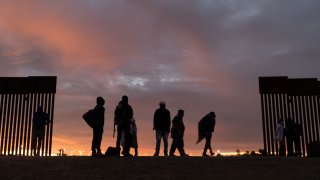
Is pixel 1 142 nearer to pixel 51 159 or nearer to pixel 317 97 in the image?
pixel 51 159

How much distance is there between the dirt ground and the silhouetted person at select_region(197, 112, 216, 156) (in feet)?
9.10

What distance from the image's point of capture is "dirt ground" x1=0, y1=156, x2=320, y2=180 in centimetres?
940

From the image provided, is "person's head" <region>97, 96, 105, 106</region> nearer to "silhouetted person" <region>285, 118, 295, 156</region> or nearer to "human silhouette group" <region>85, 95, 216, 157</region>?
"human silhouette group" <region>85, 95, 216, 157</region>

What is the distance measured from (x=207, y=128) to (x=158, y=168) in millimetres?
4437

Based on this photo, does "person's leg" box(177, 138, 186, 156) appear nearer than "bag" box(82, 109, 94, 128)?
No

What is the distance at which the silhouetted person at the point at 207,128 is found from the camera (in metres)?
14.1

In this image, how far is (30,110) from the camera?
1908 cm

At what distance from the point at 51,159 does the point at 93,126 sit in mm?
1384

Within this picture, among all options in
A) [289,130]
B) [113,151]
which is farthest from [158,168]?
[289,130]

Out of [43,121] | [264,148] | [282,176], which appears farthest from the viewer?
[264,148]

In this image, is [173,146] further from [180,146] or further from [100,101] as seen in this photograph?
[100,101]

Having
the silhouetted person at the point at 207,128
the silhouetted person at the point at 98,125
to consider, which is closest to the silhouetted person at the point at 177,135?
the silhouetted person at the point at 207,128

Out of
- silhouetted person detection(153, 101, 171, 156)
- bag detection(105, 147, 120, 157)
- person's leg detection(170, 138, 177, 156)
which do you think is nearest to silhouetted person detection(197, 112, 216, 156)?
person's leg detection(170, 138, 177, 156)

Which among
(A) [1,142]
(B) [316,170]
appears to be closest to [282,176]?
(B) [316,170]
